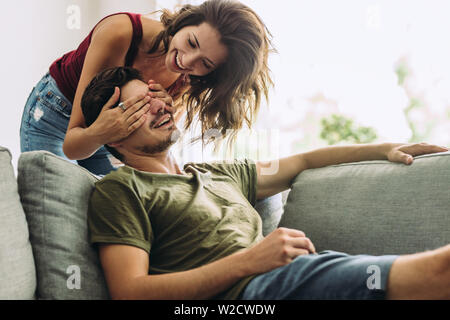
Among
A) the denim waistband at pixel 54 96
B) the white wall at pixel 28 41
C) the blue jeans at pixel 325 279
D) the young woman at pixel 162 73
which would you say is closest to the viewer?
the blue jeans at pixel 325 279

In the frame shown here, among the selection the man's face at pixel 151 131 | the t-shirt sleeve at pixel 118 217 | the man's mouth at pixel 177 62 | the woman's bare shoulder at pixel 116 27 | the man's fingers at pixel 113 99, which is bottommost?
the t-shirt sleeve at pixel 118 217

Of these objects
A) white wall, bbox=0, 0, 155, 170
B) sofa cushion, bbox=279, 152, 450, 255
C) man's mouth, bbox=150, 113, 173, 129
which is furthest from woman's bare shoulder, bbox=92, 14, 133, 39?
white wall, bbox=0, 0, 155, 170

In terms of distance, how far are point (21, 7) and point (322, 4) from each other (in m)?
2.24

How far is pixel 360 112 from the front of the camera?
3836mm

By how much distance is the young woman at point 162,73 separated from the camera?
51.7 inches

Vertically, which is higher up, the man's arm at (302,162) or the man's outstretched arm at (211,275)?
the man's arm at (302,162)

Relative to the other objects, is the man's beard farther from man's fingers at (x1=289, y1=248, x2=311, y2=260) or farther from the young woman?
man's fingers at (x1=289, y1=248, x2=311, y2=260)

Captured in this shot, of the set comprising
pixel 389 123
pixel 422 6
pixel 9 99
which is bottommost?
pixel 389 123

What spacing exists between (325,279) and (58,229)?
605 mm

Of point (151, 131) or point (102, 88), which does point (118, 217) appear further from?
point (102, 88)

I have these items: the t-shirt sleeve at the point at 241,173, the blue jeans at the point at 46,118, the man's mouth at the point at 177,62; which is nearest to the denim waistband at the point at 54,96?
the blue jeans at the point at 46,118

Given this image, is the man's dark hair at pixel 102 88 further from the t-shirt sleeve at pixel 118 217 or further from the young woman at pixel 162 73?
the t-shirt sleeve at pixel 118 217
